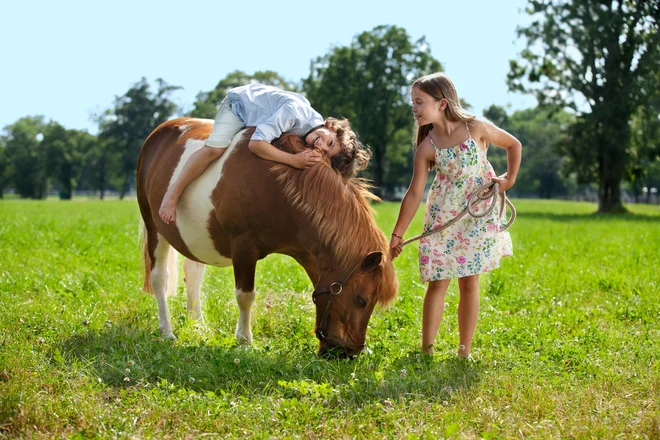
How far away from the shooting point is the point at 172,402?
3127 mm

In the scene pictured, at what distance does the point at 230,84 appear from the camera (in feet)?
222

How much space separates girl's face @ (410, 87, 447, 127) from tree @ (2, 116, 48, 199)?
8127 cm

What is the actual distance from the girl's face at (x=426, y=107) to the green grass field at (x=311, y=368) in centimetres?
159

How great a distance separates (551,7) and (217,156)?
29848mm

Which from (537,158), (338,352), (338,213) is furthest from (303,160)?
(537,158)

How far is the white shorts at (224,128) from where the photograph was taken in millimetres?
4570

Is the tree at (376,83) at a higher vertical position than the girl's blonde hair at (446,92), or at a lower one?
higher

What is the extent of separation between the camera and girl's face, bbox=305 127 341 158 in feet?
14.1

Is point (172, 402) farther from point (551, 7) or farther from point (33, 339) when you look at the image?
point (551, 7)

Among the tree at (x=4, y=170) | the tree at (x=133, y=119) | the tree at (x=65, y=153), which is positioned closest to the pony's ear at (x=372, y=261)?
the tree at (x=133, y=119)

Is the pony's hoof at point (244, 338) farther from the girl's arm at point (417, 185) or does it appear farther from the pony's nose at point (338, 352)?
the girl's arm at point (417, 185)

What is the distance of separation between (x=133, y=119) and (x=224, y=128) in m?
74.4

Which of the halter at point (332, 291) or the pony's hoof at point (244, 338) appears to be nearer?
the halter at point (332, 291)

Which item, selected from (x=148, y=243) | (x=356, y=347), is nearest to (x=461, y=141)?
(x=356, y=347)
